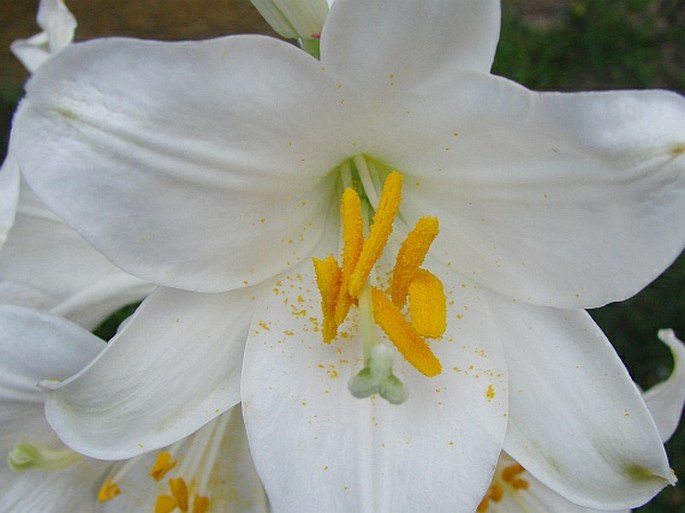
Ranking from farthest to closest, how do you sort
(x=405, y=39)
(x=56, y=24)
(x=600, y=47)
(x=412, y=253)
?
(x=600, y=47), (x=56, y=24), (x=412, y=253), (x=405, y=39)

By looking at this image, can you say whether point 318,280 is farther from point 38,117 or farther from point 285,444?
point 38,117

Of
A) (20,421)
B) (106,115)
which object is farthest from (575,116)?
(20,421)

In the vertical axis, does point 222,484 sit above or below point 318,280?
below

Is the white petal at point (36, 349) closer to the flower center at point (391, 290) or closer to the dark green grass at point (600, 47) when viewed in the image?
the flower center at point (391, 290)

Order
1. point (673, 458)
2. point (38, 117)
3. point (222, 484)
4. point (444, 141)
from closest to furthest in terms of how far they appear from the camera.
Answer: point (38, 117), point (444, 141), point (222, 484), point (673, 458)

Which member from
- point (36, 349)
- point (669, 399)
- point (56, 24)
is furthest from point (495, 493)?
point (56, 24)

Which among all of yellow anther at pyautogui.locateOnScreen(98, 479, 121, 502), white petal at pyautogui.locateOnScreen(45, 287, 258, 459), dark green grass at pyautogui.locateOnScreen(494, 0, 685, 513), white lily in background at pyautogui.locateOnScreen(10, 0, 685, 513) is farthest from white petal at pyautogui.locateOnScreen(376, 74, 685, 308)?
dark green grass at pyautogui.locateOnScreen(494, 0, 685, 513)

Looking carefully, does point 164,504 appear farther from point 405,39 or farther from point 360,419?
point 405,39
